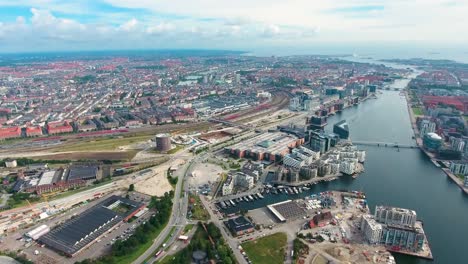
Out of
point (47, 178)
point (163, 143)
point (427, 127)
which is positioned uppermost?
point (427, 127)

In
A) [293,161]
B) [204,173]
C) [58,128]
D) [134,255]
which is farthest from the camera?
[58,128]

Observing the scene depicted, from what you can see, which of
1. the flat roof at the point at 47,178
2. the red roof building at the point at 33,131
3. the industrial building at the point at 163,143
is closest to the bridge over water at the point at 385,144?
the industrial building at the point at 163,143

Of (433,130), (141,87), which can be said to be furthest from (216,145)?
(141,87)

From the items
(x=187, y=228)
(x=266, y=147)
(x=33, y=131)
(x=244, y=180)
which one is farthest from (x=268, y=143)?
(x=33, y=131)

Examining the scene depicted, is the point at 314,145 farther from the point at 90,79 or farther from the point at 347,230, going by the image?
the point at 90,79

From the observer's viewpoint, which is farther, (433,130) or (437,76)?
(437,76)

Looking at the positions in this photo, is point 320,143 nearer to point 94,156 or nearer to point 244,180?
point 244,180

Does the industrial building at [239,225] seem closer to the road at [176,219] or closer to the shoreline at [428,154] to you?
the road at [176,219]
